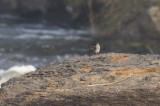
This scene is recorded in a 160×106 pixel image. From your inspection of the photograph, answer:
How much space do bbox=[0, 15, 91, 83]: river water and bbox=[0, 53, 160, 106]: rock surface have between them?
3938 mm

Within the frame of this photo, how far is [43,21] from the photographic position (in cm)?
2267

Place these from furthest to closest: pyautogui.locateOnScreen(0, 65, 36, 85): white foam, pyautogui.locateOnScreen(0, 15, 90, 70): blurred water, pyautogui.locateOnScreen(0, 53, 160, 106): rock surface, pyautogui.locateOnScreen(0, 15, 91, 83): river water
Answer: pyautogui.locateOnScreen(0, 15, 90, 70): blurred water → pyautogui.locateOnScreen(0, 15, 91, 83): river water → pyautogui.locateOnScreen(0, 65, 36, 85): white foam → pyautogui.locateOnScreen(0, 53, 160, 106): rock surface

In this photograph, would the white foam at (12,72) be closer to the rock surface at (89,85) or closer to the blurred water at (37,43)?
the blurred water at (37,43)

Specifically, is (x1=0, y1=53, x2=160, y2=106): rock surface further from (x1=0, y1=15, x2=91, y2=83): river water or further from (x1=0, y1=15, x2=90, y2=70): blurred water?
(x1=0, y1=15, x2=90, y2=70): blurred water

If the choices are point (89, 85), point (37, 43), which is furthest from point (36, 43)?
point (89, 85)

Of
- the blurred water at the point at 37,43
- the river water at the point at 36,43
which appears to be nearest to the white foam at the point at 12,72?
the river water at the point at 36,43

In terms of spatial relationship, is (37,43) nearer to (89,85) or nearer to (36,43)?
(36,43)

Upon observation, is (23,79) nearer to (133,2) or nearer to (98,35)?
(98,35)

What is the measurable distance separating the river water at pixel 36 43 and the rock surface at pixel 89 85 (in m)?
3.94

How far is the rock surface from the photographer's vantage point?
14.6 ft

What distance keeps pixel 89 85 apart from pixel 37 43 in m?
11.8

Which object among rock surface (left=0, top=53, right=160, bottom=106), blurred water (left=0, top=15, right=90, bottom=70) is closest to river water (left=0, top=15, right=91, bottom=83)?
blurred water (left=0, top=15, right=90, bottom=70)

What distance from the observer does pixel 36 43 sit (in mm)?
16203

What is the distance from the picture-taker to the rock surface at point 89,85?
14.6 feet
